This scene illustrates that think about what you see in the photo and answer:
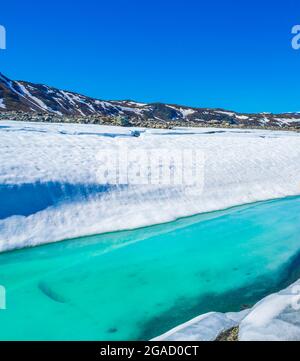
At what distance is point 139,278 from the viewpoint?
7.40 meters

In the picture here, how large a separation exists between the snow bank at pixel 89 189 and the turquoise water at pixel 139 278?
0.64m

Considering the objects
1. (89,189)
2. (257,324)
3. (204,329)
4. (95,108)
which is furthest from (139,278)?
(95,108)

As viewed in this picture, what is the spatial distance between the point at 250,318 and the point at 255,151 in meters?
16.2

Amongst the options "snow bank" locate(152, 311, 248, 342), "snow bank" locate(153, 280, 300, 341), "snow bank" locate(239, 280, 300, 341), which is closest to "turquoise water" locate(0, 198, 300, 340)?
"snow bank" locate(152, 311, 248, 342)

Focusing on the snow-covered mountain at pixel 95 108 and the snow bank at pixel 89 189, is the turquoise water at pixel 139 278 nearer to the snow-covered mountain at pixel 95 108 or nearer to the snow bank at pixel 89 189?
the snow bank at pixel 89 189

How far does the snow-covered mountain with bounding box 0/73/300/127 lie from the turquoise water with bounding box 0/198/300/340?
59.4m

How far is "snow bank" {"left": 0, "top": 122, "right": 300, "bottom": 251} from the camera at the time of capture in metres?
9.86

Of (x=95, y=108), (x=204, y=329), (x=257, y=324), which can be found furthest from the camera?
(x=95, y=108)

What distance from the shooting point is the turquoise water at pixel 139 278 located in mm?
5723

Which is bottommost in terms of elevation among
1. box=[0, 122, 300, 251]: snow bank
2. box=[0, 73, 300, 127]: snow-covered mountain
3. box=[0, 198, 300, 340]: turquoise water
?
box=[0, 198, 300, 340]: turquoise water

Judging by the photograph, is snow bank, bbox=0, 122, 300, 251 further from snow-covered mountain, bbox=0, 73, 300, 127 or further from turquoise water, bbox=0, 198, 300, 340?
snow-covered mountain, bbox=0, 73, 300, 127

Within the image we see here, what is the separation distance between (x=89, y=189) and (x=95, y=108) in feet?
232

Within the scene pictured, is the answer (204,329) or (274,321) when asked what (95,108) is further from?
(274,321)

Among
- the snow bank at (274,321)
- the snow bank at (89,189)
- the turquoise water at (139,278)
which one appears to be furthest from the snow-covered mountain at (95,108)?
the snow bank at (274,321)
